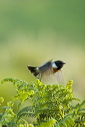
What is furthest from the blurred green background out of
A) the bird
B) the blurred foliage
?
the blurred foliage

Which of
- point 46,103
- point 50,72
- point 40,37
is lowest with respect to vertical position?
point 46,103

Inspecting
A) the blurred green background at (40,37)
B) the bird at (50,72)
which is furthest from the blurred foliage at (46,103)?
the blurred green background at (40,37)

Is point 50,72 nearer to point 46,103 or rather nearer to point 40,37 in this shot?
point 46,103

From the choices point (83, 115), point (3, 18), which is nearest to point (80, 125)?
point (83, 115)

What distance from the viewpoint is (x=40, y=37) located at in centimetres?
913

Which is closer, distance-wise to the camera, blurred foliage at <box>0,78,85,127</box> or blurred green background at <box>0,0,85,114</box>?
blurred foliage at <box>0,78,85,127</box>

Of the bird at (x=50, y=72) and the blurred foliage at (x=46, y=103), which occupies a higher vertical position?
the bird at (x=50, y=72)

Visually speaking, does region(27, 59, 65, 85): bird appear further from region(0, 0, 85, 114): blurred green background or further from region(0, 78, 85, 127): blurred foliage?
region(0, 0, 85, 114): blurred green background

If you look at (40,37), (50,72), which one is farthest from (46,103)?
(40,37)

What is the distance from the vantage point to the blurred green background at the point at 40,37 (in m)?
6.95

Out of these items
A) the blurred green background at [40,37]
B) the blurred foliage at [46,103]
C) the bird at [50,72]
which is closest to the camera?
the blurred foliage at [46,103]

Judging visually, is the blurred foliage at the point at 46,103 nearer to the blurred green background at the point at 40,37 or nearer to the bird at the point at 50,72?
the bird at the point at 50,72

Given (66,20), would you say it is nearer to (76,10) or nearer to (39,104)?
(76,10)

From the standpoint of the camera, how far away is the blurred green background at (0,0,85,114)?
6.95 metres
